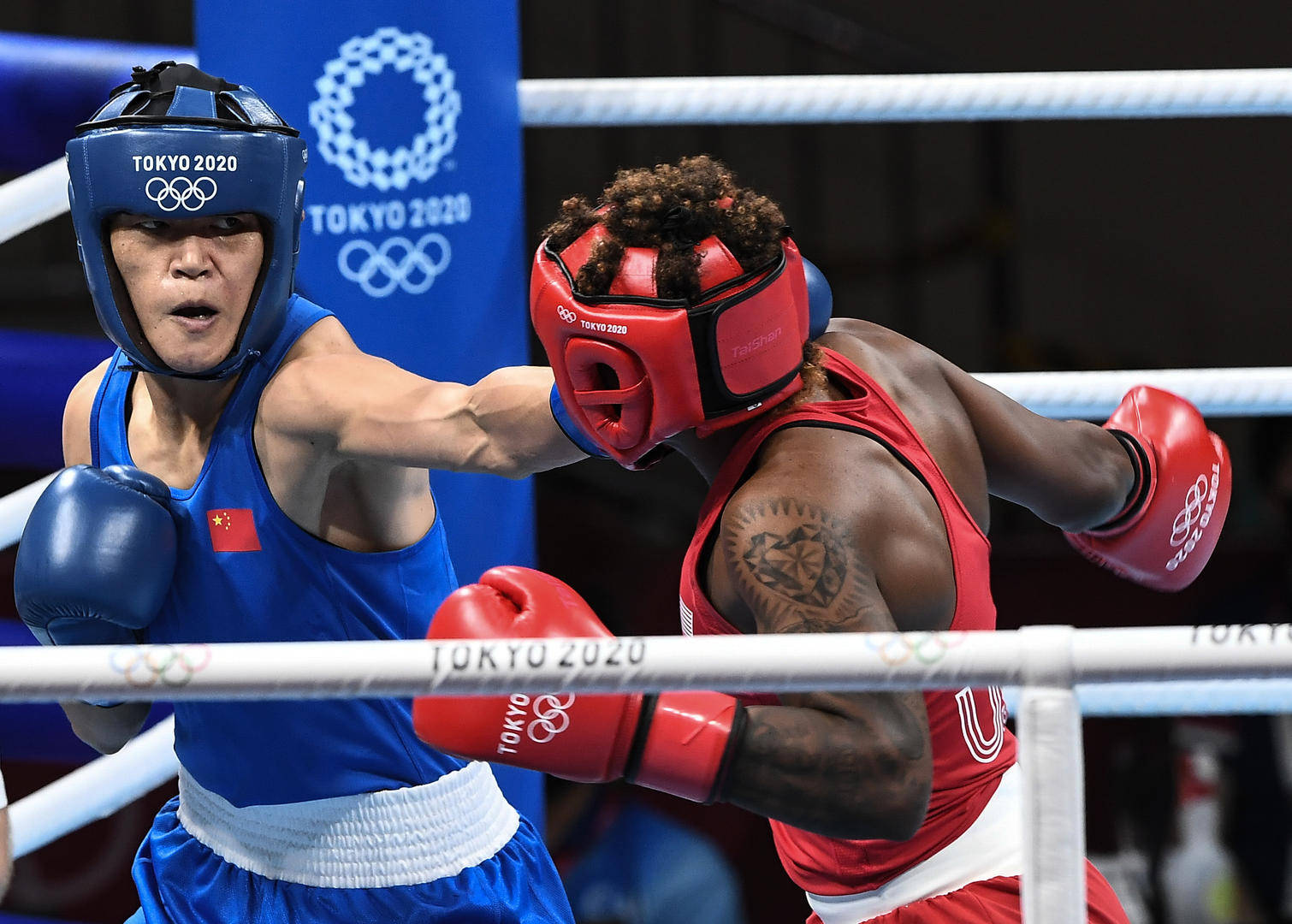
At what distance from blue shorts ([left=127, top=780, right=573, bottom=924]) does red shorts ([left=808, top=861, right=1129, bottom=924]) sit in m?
A: 0.41

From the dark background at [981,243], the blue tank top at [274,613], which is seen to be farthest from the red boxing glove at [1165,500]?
the dark background at [981,243]

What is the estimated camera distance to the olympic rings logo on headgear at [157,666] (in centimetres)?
106

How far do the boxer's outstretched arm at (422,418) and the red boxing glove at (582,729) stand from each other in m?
0.27

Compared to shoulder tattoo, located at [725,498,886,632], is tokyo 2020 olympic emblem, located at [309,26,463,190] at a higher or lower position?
higher

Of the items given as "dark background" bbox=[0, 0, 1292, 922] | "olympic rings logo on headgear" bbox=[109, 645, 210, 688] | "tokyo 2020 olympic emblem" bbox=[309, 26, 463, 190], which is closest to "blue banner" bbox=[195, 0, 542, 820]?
"tokyo 2020 olympic emblem" bbox=[309, 26, 463, 190]

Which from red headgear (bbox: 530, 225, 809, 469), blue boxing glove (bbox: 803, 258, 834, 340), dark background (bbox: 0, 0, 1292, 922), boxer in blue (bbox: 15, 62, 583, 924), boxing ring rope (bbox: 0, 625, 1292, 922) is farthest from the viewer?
dark background (bbox: 0, 0, 1292, 922)

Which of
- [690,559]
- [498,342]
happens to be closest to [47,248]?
[498,342]

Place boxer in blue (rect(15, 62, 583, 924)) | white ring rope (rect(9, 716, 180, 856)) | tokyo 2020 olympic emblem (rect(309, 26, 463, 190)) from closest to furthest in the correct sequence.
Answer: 1. boxer in blue (rect(15, 62, 583, 924))
2. tokyo 2020 olympic emblem (rect(309, 26, 463, 190))
3. white ring rope (rect(9, 716, 180, 856))

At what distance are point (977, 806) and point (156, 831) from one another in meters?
0.96

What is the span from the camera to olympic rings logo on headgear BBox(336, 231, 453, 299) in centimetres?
207

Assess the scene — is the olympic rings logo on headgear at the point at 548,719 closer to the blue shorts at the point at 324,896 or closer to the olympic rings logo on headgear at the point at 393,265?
the blue shorts at the point at 324,896

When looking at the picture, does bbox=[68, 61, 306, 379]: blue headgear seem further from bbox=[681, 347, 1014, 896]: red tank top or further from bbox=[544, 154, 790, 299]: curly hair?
bbox=[681, 347, 1014, 896]: red tank top

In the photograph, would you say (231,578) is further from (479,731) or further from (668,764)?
(668,764)

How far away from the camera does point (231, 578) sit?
170 cm
